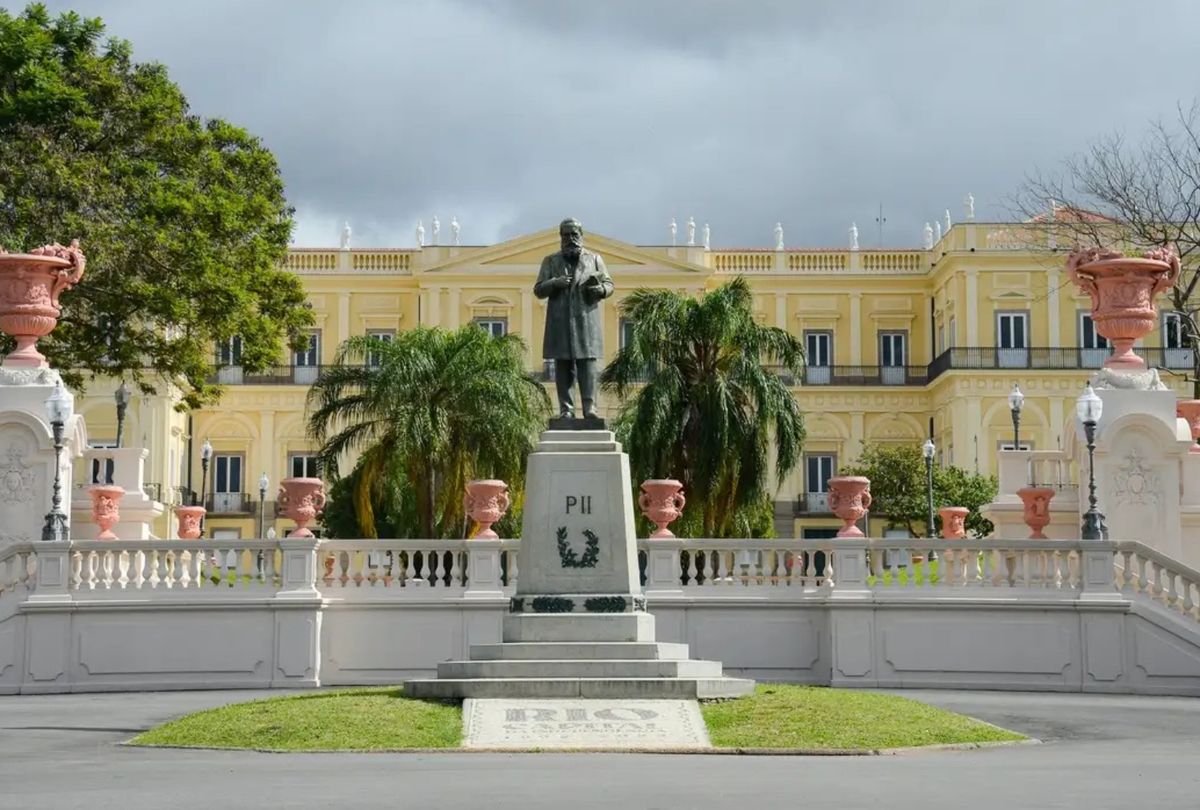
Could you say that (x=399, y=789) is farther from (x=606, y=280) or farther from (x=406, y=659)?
(x=406, y=659)

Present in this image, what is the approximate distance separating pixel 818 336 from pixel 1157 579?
52.4 meters

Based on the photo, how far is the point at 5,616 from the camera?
2262 cm

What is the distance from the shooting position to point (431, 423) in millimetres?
39438

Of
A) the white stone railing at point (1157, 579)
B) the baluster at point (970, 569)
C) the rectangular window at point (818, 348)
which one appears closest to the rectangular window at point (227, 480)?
the rectangular window at point (818, 348)

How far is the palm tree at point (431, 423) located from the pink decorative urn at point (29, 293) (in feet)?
44.9

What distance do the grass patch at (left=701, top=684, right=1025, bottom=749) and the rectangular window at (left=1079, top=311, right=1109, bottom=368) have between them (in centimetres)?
5465

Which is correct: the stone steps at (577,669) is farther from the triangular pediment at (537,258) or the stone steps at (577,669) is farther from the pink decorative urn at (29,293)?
the triangular pediment at (537,258)

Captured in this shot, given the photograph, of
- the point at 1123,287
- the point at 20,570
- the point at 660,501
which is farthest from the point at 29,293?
the point at 1123,287

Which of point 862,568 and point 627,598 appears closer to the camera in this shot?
point 627,598

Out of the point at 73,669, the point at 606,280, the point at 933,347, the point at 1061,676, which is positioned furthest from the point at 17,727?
the point at 933,347

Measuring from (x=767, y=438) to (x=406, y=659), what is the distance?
14.2m

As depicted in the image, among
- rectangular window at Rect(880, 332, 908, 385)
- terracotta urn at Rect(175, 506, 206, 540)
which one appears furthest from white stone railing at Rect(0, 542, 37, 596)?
rectangular window at Rect(880, 332, 908, 385)

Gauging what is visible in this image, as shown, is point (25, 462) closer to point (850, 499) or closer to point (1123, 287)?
point (850, 499)

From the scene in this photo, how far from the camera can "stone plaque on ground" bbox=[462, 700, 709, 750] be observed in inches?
586
